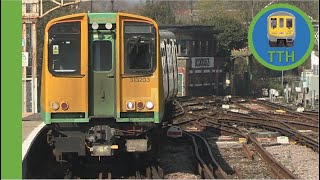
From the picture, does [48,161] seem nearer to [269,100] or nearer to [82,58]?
[82,58]

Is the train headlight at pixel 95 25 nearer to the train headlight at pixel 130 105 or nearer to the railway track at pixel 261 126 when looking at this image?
the train headlight at pixel 130 105

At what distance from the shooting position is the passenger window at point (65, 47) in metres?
→ 8.12

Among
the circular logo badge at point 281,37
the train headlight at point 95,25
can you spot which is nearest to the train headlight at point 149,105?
the train headlight at point 95,25

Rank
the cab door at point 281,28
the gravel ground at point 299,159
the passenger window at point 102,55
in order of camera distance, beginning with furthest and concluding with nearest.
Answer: the gravel ground at point 299,159 < the passenger window at point 102,55 < the cab door at point 281,28

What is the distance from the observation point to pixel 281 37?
464cm

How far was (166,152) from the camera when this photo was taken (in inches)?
440

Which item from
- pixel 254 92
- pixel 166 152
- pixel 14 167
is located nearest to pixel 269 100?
pixel 254 92

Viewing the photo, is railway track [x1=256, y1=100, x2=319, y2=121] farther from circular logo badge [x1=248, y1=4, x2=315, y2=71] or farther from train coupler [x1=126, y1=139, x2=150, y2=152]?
circular logo badge [x1=248, y1=4, x2=315, y2=71]

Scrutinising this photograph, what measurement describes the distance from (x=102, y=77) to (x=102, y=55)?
0.32 m

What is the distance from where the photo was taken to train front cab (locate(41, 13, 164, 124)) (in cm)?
809

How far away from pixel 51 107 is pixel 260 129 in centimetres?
815

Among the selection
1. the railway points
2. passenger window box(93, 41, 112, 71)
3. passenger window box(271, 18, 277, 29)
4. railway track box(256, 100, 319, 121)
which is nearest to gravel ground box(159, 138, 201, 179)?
the railway points

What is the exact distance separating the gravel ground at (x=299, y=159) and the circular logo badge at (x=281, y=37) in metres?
3.73

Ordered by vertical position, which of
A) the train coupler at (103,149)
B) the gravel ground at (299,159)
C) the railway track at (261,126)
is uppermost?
the train coupler at (103,149)
